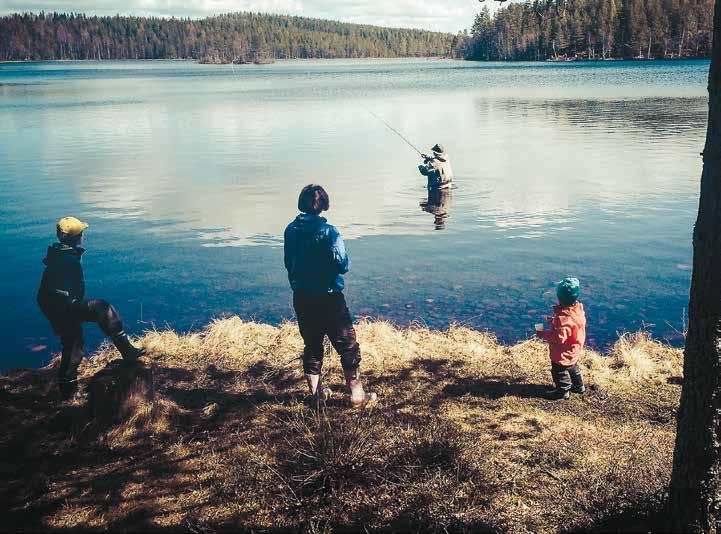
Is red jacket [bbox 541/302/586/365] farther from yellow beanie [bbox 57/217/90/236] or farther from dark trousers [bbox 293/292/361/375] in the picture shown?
yellow beanie [bbox 57/217/90/236]

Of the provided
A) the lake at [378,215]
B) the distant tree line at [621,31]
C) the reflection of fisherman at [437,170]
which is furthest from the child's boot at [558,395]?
the distant tree line at [621,31]

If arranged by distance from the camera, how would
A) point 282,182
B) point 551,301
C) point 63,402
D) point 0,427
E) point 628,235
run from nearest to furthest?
point 0,427
point 63,402
point 551,301
point 628,235
point 282,182

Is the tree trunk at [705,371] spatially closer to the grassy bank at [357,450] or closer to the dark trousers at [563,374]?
the grassy bank at [357,450]

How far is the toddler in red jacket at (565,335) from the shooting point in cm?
651

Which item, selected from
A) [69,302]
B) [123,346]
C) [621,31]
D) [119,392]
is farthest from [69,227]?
[621,31]

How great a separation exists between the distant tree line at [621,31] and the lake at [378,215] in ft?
339

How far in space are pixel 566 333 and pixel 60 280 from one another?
212 inches

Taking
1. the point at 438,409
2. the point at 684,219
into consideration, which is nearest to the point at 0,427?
the point at 438,409

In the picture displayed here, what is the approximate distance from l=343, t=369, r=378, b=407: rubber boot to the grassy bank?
15 centimetres

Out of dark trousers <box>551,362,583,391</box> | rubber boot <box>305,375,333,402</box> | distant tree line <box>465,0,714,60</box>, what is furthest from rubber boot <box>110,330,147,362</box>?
distant tree line <box>465,0,714,60</box>

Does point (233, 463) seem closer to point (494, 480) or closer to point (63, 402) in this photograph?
point (494, 480)

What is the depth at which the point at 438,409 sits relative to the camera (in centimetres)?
654

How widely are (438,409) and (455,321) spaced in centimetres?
407

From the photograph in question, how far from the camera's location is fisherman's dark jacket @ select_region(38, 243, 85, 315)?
6637mm
